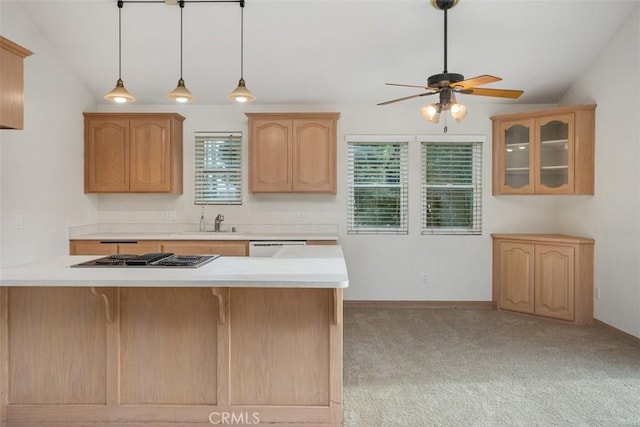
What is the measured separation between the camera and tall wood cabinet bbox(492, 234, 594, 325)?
4.04 meters

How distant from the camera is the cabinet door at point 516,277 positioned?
432 cm

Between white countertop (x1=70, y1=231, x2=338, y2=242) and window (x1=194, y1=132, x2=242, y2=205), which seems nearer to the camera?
white countertop (x1=70, y1=231, x2=338, y2=242)

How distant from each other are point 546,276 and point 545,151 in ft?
4.47

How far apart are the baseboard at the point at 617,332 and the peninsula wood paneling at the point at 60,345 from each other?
418cm

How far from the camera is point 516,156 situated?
454 cm

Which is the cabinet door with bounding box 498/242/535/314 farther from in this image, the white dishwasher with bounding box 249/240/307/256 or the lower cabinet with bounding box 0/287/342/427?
the lower cabinet with bounding box 0/287/342/427

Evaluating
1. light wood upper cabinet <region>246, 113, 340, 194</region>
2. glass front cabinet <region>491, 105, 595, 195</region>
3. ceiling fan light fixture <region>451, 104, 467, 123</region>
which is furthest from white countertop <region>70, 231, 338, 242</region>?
glass front cabinet <region>491, 105, 595, 195</region>

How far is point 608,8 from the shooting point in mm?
3447

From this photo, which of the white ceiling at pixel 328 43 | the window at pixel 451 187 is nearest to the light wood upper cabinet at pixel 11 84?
the white ceiling at pixel 328 43

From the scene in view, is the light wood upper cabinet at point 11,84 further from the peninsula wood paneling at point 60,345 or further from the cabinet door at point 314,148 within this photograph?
the cabinet door at point 314,148

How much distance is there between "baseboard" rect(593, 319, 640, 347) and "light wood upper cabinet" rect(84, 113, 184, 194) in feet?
15.6

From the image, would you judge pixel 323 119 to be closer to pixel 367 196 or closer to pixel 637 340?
pixel 367 196

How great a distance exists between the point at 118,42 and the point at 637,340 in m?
5.52

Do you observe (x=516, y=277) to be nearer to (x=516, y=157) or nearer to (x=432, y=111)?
(x=516, y=157)
